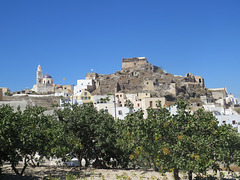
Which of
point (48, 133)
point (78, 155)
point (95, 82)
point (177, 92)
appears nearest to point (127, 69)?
point (95, 82)

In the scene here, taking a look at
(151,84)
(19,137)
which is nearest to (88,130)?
(19,137)

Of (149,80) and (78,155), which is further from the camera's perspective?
(149,80)

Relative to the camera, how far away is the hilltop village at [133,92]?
62719mm

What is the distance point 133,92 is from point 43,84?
138ft

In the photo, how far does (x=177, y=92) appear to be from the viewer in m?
79.4

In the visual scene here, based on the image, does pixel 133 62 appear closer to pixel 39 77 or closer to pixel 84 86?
pixel 84 86

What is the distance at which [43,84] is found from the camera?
103062 millimetres

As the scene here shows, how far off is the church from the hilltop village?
0.35 m

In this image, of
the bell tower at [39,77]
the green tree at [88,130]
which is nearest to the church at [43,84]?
the bell tower at [39,77]

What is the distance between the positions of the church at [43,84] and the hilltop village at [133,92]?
0.35 metres

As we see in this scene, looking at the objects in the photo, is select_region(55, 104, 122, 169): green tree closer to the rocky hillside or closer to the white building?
the rocky hillside

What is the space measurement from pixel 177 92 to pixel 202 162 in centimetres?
6605

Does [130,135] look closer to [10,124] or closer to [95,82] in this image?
[10,124]

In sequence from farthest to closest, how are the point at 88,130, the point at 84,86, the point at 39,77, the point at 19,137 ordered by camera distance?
the point at 39,77
the point at 84,86
the point at 88,130
the point at 19,137
